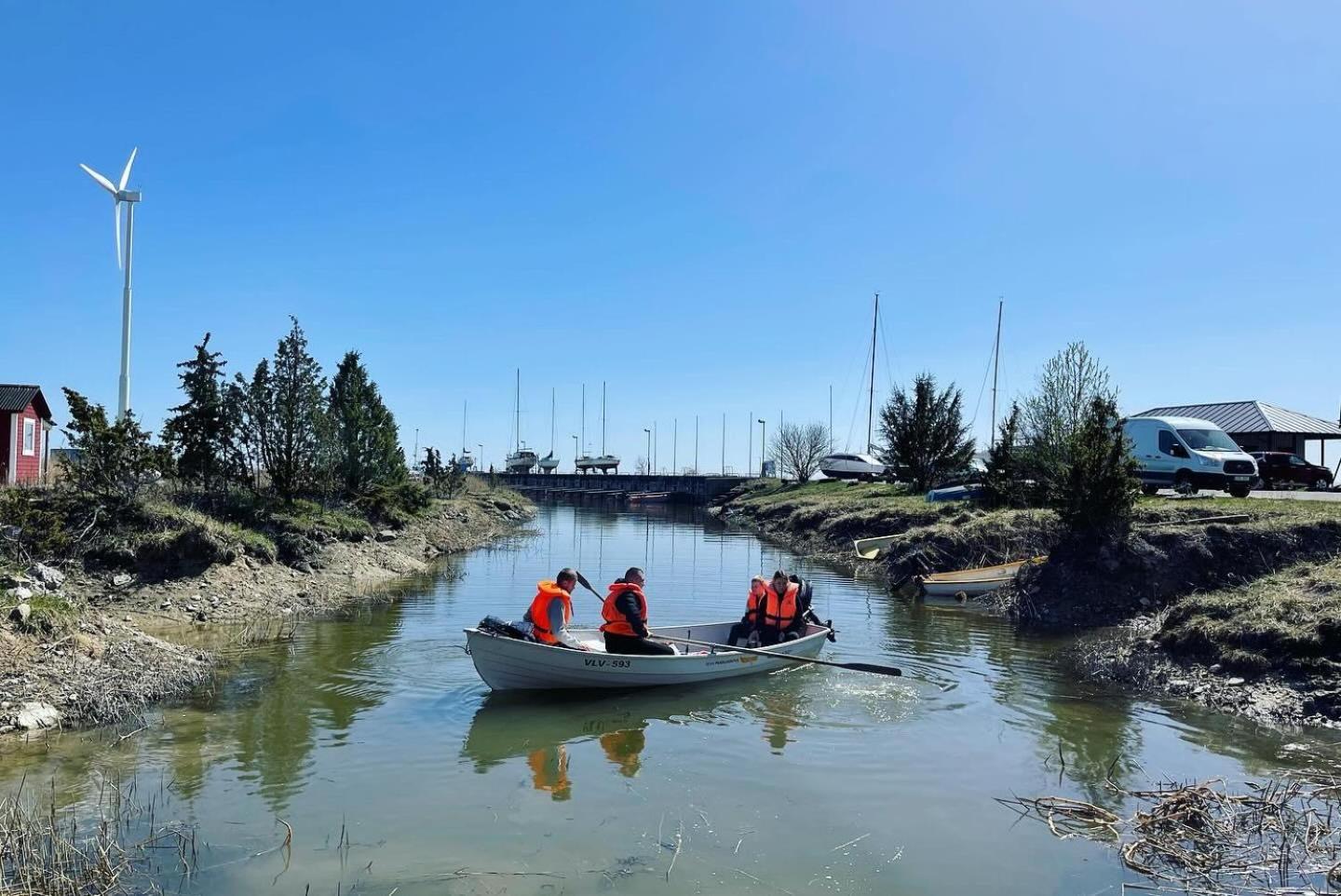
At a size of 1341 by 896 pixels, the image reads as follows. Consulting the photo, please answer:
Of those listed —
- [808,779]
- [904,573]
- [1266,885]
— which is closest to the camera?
[1266,885]

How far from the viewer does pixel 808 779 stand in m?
10.2

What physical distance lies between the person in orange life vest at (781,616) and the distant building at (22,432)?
2449 centimetres

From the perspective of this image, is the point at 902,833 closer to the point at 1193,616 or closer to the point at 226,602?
the point at 1193,616

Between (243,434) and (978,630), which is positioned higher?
(243,434)

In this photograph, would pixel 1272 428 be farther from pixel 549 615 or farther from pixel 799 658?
pixel 549 615

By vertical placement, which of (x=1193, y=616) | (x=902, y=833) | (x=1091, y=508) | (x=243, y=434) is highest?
(x=243, y=434)

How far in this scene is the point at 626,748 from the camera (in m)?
11.3

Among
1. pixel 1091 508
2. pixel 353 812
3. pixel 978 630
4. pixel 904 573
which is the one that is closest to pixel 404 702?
pixel 353 812

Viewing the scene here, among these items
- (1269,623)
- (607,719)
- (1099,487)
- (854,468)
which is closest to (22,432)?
(607,719)

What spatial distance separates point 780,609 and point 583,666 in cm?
432

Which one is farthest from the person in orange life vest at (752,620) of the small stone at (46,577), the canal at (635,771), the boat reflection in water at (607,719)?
the small stone at (46,577)

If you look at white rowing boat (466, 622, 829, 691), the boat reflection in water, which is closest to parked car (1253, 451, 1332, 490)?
the boat reflection in water

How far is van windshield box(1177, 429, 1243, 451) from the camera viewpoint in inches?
1078

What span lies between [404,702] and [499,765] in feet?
10.3
